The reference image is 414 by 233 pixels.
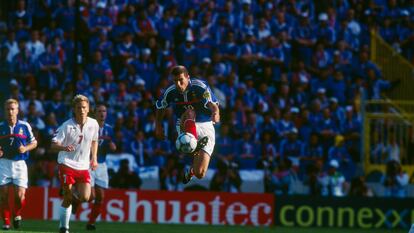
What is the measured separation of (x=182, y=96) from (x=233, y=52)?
995 centimetres

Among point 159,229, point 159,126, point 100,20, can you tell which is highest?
point 100,20

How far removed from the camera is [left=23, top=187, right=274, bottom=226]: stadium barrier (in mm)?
20375

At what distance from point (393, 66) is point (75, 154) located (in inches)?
526

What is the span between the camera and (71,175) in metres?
14.5

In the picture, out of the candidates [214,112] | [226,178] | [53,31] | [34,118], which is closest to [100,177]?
[214,112]

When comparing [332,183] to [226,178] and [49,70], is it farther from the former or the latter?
[49,70]

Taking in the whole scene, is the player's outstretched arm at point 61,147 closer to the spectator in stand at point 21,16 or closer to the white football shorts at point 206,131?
the white football shorts at point 206,131

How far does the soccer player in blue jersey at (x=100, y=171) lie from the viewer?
56.5ft

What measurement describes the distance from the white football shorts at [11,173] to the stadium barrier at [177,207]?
3.72 meters

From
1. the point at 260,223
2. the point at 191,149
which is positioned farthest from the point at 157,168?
the point at 191,149

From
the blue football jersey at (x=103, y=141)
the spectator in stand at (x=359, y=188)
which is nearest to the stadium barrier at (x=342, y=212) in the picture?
the spectator in stand at (x=359, y=188)

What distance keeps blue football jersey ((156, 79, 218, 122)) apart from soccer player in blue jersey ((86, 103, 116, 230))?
2.55m

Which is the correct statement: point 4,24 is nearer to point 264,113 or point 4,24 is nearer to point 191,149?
point 264,113

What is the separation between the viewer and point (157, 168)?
21.8 metres
